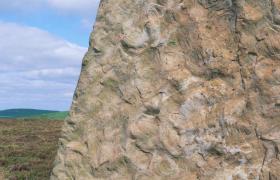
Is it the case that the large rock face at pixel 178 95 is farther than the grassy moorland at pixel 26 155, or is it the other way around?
the grassy moorland at pixel 26 155

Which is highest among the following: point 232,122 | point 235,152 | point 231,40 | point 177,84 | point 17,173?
point 231,40

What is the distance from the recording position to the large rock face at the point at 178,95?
8.77 m

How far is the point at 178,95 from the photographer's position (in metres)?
9.12

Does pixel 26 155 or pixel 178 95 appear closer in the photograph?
pixel 178 95

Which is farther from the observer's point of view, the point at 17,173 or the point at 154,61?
the point at 17,173

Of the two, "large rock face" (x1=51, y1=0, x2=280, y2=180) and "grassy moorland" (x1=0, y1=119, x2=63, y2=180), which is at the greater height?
"large rock face" (x1=51, y1=0, x2=280, y2=180)

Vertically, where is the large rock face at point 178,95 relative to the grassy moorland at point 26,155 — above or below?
above

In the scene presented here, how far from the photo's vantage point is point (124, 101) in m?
9.36

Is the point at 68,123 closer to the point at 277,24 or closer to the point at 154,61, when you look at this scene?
the point at 154,61

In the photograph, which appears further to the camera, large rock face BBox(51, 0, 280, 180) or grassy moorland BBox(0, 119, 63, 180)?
grassy moorland BBox(0, 119, 63, 180)

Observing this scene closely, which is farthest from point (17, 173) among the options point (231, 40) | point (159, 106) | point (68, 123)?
point (231, 40)

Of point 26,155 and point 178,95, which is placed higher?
point 178,95

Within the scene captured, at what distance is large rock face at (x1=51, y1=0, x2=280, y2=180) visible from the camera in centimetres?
877

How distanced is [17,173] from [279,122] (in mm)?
11077
